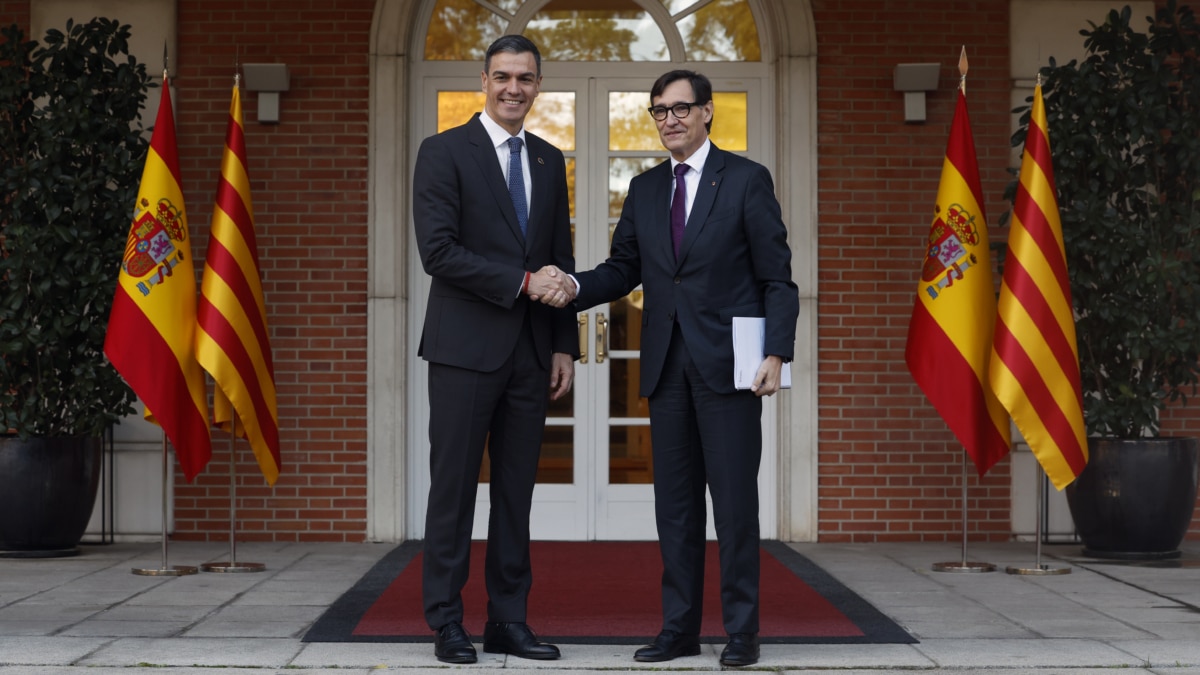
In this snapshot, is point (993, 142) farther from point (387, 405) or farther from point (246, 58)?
point (246, 58)

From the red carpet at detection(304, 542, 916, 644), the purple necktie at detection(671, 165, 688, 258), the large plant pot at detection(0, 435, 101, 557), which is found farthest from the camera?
the large plant pot at detection(0, 435, 101, 557)

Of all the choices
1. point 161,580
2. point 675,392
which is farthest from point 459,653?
point 161,580

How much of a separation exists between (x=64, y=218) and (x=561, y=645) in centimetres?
320

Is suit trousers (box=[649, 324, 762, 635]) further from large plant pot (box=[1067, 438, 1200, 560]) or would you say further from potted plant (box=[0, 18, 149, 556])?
potted plant (box=[0, 18, 149, 556])

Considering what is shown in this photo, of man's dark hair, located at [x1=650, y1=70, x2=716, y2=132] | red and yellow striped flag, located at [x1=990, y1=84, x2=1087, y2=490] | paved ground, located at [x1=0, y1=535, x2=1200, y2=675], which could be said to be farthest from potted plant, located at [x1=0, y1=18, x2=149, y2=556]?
red and yellow striped flag, located at [x1=990, y1=84, x2=1087, y2=490]

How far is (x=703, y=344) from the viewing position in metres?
3.76

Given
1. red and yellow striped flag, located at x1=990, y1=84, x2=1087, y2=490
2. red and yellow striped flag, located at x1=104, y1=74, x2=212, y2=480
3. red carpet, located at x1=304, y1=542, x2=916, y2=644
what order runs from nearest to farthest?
red carpet, located at x1=304, y1=542, x2=916, y2=644 < red and yellow striped flag, located at x1=104, y1=74, x2=212, y2=480 < red and yellow striped flag, located at x1=990, y1=84, x2=1087, y2=490

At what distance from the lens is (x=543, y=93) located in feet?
22.6

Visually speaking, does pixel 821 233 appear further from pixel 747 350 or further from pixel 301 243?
pixel 747 350

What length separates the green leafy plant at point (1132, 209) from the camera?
5992mm

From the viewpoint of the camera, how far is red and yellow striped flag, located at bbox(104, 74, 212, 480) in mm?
5438

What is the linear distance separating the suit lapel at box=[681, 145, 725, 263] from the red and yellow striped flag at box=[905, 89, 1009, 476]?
216 cm

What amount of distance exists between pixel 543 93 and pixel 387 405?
1.66 meters

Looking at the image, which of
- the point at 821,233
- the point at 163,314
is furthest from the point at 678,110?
the point at 821,233
